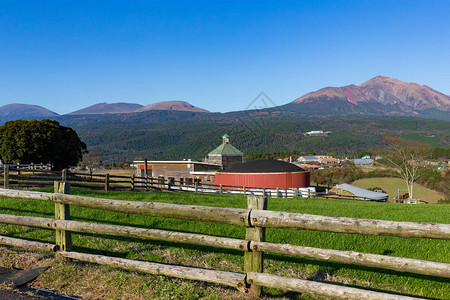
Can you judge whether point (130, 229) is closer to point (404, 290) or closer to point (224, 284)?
point (224, 284)

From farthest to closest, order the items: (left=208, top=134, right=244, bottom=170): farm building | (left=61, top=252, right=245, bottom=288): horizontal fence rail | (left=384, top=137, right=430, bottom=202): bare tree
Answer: (left=208, top=134, right=244, bottom=170): farm building < (left=384, top=137, right=430, bottom=202): bare tree < (left=61, top=252, right=245, bottom=288): horizontal fence rail

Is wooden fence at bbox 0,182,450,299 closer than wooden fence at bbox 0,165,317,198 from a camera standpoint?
Yes

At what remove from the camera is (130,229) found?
17.2 ft

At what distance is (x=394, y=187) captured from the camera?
7050 centimetres

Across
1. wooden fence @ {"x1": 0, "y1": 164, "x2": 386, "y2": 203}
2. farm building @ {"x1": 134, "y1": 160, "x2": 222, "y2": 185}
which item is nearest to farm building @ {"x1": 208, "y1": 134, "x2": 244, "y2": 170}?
farm building @ {"x1": 134, "y1": 160, "x2": 222, "y2": 185}

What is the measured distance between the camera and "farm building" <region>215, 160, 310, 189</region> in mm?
Answer: 41416

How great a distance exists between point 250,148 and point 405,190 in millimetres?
91784

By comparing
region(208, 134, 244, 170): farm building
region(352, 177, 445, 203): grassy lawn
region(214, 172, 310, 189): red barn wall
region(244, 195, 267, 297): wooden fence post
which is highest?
region(244, 195, 267, 297): wooden fence post

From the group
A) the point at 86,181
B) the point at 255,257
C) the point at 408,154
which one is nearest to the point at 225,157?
the point at 408,154

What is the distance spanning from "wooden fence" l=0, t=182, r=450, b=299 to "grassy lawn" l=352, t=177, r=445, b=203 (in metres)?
58.7

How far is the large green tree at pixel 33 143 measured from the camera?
3669 cm

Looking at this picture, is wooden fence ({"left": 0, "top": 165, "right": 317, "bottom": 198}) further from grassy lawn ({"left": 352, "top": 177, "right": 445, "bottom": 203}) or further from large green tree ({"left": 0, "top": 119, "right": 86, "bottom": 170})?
grassy lawn ({"left": 352, "top": 177, "right": 445, "bottom": 203})

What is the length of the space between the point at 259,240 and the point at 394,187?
7468cm

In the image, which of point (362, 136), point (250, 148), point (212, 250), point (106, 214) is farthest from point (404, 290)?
point (362, 136)
